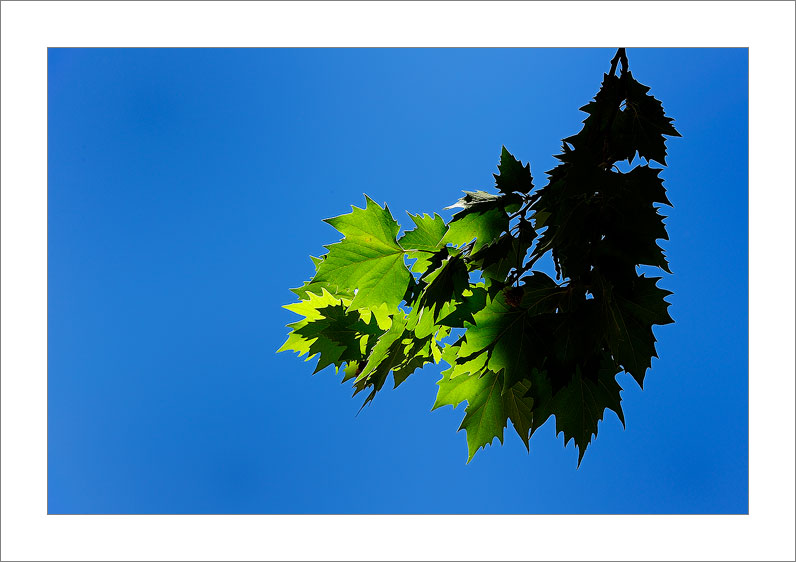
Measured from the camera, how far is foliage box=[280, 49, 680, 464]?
2.96 feet

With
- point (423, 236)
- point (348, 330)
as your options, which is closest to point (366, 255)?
point (423, 236)

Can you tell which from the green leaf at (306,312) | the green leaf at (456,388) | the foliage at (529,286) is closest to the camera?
the foliage at (529,286)

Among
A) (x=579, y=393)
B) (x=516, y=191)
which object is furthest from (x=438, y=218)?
(x=579, y=393)

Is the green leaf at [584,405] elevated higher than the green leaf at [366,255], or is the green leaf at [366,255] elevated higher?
the green leaf at [366,255]

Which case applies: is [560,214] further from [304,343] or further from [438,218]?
[304,343]

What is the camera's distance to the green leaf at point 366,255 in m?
0.95

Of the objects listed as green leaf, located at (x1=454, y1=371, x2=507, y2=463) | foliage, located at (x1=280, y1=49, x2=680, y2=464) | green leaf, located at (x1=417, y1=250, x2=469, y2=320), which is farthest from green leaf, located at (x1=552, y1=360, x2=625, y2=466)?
green leaf, located at (x1=417, y1=250, x2=469, y2=320)

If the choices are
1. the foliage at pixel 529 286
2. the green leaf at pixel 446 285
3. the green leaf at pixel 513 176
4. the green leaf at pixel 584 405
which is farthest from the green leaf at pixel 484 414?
the green leaf at pixel 513 176

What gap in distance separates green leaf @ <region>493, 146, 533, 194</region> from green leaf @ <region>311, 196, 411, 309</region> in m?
0.18

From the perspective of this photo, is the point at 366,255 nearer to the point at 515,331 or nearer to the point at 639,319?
the point at 515,331

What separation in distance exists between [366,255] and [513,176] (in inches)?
10.4

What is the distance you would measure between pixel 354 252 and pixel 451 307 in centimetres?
17

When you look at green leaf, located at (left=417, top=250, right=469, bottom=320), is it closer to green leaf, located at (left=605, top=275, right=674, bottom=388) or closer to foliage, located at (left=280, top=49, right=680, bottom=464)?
foliage, located at (left=280, top=49, right=680, bottom=464)

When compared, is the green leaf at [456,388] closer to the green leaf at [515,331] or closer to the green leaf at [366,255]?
the green leaf at [515,331]
